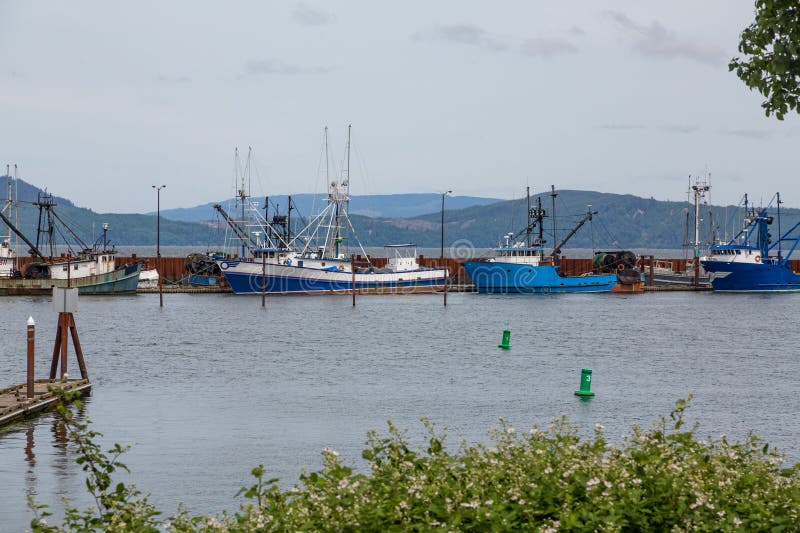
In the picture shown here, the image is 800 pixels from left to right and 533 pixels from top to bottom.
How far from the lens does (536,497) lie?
436 inches

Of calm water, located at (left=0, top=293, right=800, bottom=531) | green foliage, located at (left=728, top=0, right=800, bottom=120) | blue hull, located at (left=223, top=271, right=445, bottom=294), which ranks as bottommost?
calm water, located at (left=0, top=293, right=800, bottom=531)

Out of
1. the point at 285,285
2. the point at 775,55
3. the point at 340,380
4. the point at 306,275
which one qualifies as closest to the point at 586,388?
the point at 340,380

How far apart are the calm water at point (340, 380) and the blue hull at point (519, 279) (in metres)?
16.4

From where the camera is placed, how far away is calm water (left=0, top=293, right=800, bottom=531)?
23469mm

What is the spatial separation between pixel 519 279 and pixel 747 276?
986 inches

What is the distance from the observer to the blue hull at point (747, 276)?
10581 centimetres

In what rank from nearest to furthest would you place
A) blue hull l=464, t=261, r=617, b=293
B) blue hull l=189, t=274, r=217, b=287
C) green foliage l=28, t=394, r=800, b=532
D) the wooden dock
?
green foliage l=28, t=394, r=800, b=532 → the wooden dock → blue hull l=464, t=261, r=617, b=293 → blue hull l=189, t=274, r=217, b=287

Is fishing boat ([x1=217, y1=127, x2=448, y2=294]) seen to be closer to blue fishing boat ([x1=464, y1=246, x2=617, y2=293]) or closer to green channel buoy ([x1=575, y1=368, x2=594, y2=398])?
blue fishing boat ([x1=464, y1=246, x2=617, y2=293])

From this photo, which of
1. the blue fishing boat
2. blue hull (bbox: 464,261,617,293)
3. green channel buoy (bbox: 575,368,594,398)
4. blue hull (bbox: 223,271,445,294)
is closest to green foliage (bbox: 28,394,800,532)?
green channel buoy (bbox: 575,368,594,398)

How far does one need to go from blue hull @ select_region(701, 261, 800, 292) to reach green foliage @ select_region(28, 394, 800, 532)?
322 ft

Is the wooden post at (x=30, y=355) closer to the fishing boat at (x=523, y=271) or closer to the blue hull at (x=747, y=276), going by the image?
the fishing boat at (x=523, y=271)

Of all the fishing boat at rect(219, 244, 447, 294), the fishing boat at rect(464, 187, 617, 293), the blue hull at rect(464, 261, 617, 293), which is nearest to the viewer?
the fishing boat at rect(219, 244, 447, 294)

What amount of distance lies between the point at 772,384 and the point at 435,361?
15100 mm

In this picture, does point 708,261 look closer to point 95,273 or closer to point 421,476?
point 95,273
